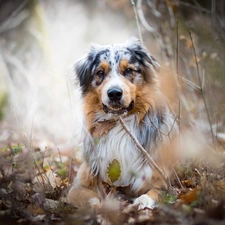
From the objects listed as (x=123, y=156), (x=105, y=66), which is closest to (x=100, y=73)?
(x=105, y=66)

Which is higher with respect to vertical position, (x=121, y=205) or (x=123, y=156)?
(x=123, y=156)

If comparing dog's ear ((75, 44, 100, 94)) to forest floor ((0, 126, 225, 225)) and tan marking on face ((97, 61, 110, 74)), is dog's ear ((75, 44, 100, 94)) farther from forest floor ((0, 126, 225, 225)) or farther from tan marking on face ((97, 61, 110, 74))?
forest floor ((0, 126, 225, 225))

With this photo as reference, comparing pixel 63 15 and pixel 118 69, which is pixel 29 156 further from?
pixel 63 15

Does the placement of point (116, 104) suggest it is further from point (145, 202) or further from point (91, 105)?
point (145, 202)

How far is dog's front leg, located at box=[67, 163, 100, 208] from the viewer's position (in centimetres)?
436

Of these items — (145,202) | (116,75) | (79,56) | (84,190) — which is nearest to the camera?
(145,202)

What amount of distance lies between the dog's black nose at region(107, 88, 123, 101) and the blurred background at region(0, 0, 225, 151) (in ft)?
1.48

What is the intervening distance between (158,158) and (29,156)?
4.57 ft

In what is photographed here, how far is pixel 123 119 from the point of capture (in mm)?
4832

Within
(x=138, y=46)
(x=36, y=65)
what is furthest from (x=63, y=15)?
(x=138, y=46)

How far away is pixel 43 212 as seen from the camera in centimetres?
351

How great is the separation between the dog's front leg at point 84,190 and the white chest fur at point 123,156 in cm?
13

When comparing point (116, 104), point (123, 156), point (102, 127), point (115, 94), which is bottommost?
point (123, 156)

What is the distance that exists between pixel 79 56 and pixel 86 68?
5.92 metres
